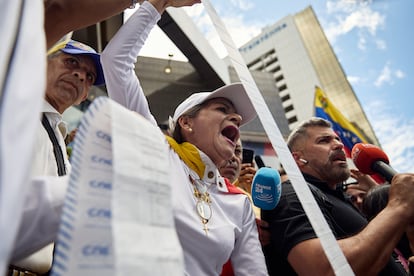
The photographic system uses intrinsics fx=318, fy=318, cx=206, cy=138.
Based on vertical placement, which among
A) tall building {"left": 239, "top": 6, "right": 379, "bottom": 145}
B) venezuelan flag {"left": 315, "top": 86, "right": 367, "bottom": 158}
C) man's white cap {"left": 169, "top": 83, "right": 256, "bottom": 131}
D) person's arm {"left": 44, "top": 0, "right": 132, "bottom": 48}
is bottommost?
person's arm {"left": 44, "top": 0, "right": 132, "bottom": 48}

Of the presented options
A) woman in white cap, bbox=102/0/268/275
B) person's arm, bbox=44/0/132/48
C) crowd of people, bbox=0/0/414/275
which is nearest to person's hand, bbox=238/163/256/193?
crowd of people, bbox=0/0/414/275

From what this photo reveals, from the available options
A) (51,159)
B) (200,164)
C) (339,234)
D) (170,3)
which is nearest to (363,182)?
(339,234)

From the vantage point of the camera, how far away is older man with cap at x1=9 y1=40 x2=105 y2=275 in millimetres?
462

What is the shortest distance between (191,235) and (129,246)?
0.72 m

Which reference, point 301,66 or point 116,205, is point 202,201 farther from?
point 301,66

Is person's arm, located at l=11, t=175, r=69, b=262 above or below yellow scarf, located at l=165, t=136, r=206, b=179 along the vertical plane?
below

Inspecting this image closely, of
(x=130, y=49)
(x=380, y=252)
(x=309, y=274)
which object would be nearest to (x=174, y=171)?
(x=130, y=49)

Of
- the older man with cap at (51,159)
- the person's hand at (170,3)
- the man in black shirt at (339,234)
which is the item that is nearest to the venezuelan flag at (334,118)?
the man in black shirt at (339,234)

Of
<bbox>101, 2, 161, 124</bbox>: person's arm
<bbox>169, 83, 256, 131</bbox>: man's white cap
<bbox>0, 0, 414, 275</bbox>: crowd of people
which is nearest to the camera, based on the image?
<bbox>0, 0, 414, 275</bbox>: crowd of people

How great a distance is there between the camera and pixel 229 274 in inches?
52.3

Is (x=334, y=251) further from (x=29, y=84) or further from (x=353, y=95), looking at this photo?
(x=353, y=95)

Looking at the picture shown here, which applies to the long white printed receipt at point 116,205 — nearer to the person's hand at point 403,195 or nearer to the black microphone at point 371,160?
the person's hand at point 403,195

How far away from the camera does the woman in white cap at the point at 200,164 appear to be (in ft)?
3.49

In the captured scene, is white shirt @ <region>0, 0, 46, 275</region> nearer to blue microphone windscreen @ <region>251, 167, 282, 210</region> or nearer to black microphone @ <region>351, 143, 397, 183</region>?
blue microphone windscreen @ <region>251, 167, 282, 210</region>
